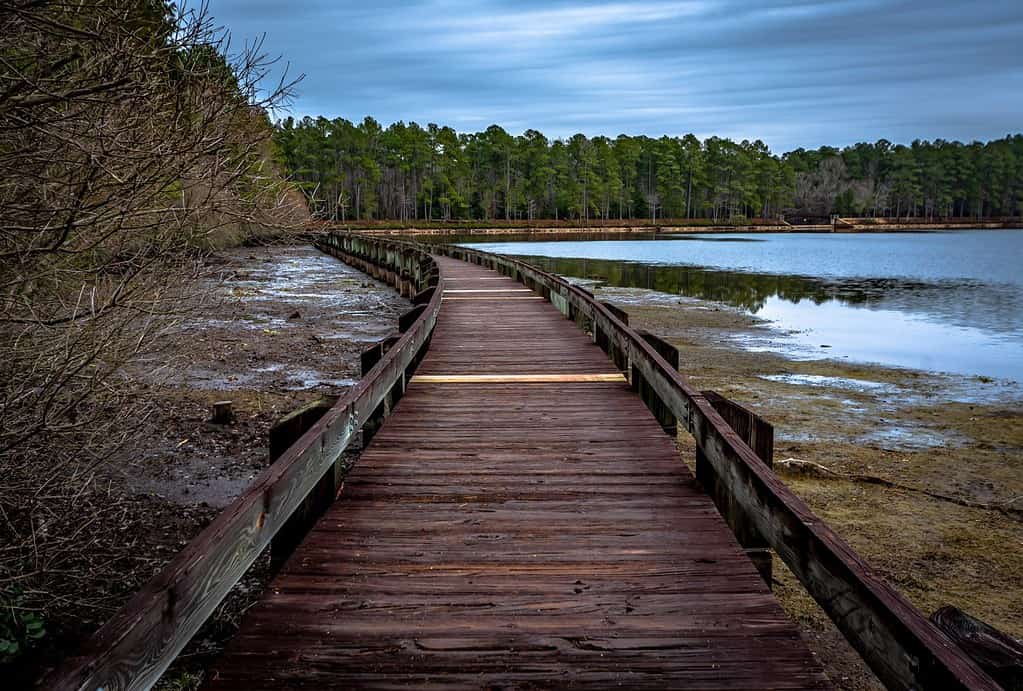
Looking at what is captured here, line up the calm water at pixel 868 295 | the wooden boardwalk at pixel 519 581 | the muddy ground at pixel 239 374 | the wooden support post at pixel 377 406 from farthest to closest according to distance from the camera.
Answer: the calm water at pixel 868 295 < the muddy ground at pixel 239 374 < the wooden support post at pixel 377 406 < the wooden boardwalk at pixel 519 581

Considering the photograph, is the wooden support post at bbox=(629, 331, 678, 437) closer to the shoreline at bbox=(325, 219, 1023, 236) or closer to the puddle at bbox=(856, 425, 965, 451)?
the puddle at bbox=(856, 425, 965, 451)

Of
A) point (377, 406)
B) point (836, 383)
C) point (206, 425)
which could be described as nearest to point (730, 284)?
point (836, 383)

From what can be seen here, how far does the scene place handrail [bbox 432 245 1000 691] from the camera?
7.13 ft

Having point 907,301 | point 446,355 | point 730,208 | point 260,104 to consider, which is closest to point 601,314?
point 446,355

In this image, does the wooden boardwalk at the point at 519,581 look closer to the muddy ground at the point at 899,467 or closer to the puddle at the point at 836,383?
the muddy ground at the point at 899,467

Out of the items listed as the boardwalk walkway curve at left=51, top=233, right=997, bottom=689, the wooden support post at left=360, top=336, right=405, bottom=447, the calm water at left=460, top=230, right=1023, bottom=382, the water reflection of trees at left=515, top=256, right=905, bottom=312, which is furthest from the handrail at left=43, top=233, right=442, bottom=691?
the water reflection of trees at left=515, top=256, right=905, bottom=312

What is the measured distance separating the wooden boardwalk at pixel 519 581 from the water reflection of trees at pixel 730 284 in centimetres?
2344

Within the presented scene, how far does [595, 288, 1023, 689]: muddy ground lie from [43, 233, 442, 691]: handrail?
3.62 m

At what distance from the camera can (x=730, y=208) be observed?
139875mm

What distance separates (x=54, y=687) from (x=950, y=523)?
810 cm

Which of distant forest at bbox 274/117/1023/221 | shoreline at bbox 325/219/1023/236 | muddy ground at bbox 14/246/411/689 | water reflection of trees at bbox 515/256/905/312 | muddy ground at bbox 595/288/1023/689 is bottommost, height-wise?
muddy ground at bbox 595/288/1023/689

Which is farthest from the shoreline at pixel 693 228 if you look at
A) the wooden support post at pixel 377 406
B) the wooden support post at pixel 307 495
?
the wooden support post at pixel 307 495

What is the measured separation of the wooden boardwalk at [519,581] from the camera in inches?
122

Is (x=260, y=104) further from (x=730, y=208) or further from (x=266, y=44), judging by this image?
(x=730, y=208)
